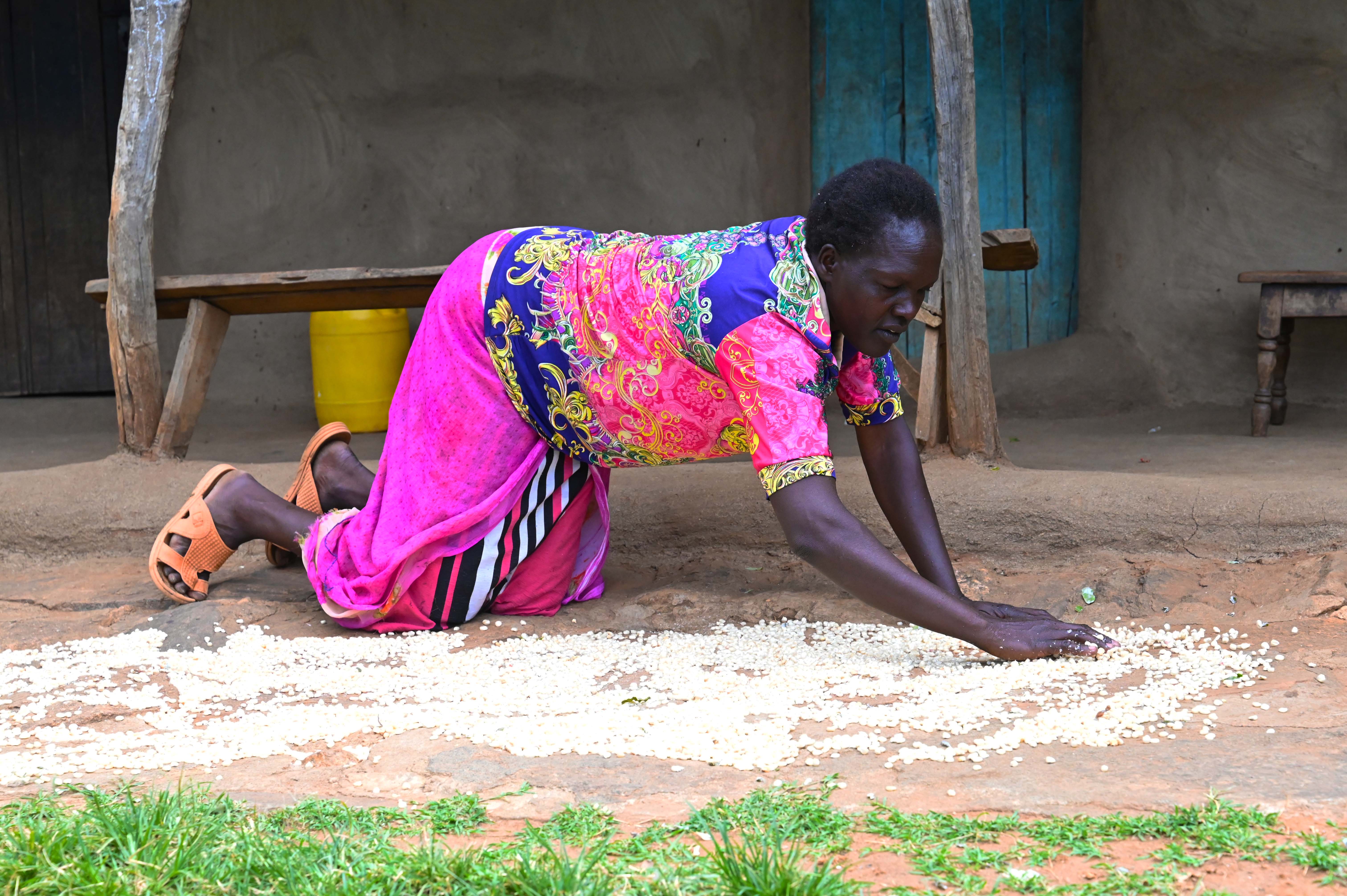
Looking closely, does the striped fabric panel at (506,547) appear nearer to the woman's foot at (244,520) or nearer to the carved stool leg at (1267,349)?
the woman's foot at (244,520)

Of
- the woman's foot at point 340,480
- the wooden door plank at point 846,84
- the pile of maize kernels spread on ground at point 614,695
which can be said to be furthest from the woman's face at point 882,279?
the wooden door plank at point 846,84

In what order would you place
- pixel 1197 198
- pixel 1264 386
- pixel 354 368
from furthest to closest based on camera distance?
pixel 354 368, pixel 1197 198, pixel 1264 386

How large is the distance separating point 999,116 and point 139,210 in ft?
13.7

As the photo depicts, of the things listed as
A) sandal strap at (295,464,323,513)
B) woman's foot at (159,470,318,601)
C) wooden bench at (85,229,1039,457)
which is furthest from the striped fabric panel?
wooden bench at (85,229,1039,457)

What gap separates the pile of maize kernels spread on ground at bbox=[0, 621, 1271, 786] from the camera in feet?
6.98

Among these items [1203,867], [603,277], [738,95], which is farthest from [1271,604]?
[738,95]

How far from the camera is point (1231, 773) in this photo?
187 centimetres

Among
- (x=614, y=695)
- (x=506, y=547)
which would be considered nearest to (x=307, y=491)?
(x=506, y=547)

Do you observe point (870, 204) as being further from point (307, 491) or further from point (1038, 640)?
point (307, 491)

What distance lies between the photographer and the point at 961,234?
3828 millimetres

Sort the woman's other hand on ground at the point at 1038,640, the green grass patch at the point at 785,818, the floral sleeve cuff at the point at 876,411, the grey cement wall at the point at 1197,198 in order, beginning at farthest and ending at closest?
1. the grey cement wall at the point at 1197,198
2. the floral sleeve cuff at the point at 876,411
3. the woman's other hand on ground at the point at 1038,640
4. the green grass patch at the point at 785,818

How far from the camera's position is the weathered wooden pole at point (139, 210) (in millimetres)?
4109

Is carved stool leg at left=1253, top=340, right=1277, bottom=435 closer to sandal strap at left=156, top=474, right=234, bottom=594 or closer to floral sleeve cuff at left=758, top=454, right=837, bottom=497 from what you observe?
floral sleeve cuff at left=758, top=454, right=837, bottom=497

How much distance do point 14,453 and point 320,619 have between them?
2908 millimetres
